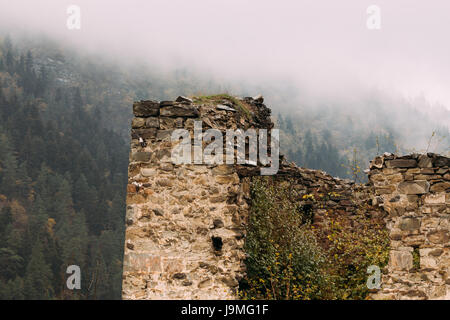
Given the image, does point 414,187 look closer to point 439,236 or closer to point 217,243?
point 439,236

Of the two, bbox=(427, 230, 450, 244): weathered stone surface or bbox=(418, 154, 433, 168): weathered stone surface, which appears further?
bbox=(418, 154, 433, 168): weathered stone surface

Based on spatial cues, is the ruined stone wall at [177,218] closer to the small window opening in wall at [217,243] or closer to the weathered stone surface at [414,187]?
the small window opening in wall at [217,243]

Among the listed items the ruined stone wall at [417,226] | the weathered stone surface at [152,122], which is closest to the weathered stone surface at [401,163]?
the ruined stone wall at [417,226]

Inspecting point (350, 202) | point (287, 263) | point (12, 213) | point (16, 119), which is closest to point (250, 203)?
point (287, 263)

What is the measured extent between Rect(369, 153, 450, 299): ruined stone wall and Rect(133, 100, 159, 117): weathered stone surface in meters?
3.96

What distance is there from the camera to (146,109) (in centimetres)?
764

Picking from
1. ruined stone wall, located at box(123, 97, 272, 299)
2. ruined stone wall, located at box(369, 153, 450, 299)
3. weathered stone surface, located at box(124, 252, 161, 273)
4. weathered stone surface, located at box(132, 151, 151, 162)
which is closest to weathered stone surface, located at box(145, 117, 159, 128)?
ruined stone wall, located at box(123, 97, 272, 299)

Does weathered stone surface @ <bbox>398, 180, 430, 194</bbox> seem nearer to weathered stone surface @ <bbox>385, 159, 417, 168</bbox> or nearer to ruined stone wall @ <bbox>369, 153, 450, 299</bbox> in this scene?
ruined stone wall @ <bbox>369, 153, 450, 299</bbox>

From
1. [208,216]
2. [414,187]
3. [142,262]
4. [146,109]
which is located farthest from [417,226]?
[146,109]

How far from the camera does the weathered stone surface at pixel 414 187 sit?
8055mm

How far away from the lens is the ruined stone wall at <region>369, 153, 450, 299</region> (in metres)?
7.64

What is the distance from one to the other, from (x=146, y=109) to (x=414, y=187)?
14.7 feet

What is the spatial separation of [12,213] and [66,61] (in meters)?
75.7
